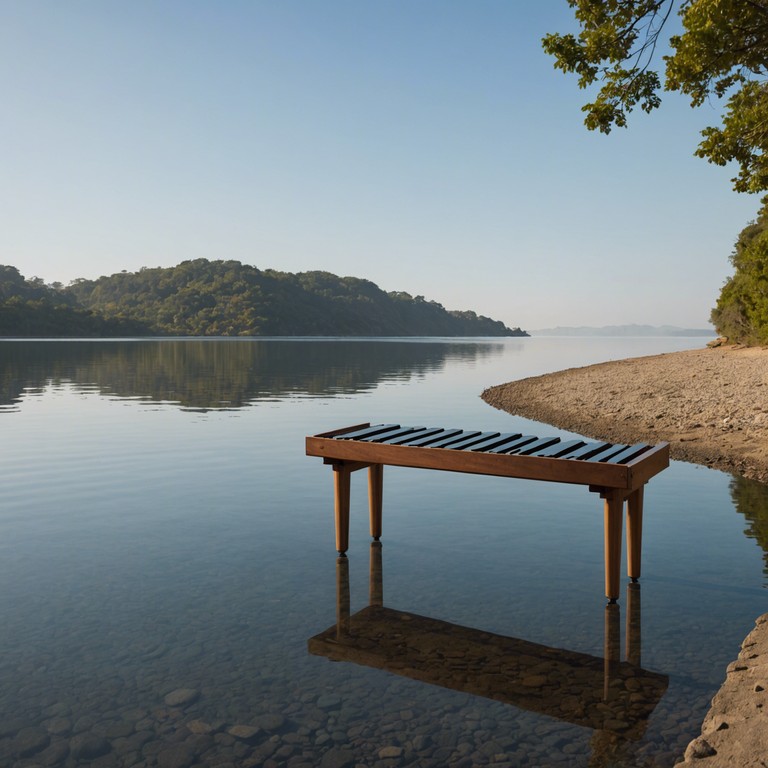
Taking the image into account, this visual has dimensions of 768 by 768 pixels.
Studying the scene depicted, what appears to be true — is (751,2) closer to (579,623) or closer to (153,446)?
(579,623)

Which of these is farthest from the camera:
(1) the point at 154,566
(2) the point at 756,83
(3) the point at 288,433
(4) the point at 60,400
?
(4) the point at 60,400

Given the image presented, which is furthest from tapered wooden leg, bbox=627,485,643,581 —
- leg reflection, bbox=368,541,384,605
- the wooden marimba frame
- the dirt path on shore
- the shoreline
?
the dirt path on shore

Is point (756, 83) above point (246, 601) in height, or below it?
above

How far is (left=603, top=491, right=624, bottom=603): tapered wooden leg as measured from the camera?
22.9ft

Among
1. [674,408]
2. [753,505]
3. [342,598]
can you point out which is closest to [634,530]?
[342,598]

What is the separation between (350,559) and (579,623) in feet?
10.1

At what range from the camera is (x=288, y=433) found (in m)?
21.3

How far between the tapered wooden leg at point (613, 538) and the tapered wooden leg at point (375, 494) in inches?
119

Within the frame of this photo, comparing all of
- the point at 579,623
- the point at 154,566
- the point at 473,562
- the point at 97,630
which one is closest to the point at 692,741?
the point at 579,623

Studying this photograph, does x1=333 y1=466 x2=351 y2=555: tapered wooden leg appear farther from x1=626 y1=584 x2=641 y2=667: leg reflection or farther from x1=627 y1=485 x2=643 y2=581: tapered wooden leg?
x1=626 y1=584 x2=641 y2=667: leg reflection

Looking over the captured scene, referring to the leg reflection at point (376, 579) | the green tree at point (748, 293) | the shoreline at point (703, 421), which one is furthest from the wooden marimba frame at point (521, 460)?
the green tree at point (748, 293)

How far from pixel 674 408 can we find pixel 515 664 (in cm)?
1765

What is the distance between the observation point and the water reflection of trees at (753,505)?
9.85 metres

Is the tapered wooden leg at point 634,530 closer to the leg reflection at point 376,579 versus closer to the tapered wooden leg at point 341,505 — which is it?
the leg reflection at point 376,579
